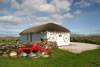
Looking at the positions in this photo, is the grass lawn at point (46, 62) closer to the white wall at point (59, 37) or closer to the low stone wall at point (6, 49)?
the low stone wall at point (6, 49)

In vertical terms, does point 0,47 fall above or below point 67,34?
below

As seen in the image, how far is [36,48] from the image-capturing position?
866 centimetres

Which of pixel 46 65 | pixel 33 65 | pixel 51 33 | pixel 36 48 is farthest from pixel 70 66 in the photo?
pixel 51 33

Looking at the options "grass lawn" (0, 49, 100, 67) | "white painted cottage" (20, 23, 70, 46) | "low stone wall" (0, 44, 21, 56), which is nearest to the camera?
"grass lawn" (0, 49, 100, 67)

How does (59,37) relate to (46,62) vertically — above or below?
above

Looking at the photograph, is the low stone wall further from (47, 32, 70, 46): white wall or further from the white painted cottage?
(47, 32, 70, 46): white wall

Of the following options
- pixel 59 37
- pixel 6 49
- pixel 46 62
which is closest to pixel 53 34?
pixel 59 37

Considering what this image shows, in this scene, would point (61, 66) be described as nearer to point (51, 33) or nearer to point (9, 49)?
point (9, 49)

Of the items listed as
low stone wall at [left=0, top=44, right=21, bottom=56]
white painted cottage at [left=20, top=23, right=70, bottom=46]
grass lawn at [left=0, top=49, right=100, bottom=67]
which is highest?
white painted cottage at [left=20, top=23, right=70, bottom=46]

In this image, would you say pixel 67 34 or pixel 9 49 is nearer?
pixel 9 49

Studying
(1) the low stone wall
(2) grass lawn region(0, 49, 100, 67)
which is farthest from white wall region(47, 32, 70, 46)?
(2) grass lawn region(0, 49, 100, 67)

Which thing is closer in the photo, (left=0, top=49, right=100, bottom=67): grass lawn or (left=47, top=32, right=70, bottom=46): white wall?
(left=0, top=49, right=100, bottom=67): grass lawn

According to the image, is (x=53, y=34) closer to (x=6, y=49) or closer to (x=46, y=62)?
(x=6, y=49)

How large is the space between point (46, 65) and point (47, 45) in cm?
540
